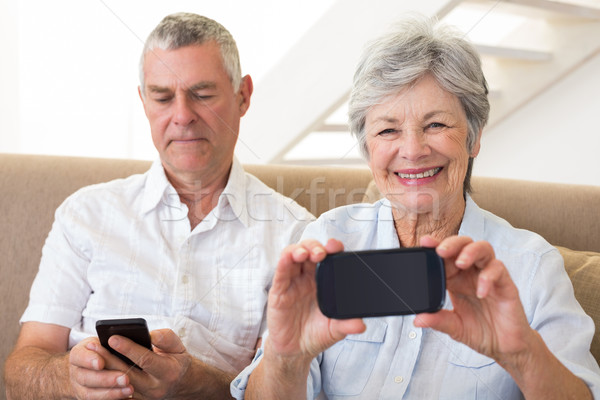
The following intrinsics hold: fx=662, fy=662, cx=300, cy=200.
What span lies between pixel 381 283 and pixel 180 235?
2.68 feet

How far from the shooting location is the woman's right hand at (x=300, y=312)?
933 millimetres

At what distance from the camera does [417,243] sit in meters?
1.35

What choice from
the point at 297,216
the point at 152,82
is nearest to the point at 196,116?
the point at 152,82

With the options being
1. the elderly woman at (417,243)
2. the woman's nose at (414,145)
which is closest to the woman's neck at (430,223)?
the elderly woman at (417,243)

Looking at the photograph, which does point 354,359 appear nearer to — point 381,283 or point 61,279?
point 381,283

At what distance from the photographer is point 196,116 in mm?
1604

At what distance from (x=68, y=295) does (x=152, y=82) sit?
0.55 metres

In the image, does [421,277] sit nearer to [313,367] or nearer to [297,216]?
[313,367]

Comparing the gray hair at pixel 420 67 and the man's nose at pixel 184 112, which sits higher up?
the gray hair at pixel 420 67

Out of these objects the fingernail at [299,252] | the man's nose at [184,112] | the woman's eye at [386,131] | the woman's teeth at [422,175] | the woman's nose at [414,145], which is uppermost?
the man's nose at [184,112]

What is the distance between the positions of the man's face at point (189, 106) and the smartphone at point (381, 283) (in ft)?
2.54

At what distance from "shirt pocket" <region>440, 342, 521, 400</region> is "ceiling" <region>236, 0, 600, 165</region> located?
1738 mm

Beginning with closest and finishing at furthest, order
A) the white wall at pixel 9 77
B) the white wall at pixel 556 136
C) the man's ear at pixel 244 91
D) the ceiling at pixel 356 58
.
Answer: the man's ear at pixel 244 91 < the ceiling at pixel 356 58 < the white wall at pixel 9 77 < the white wall at pixel 556 136

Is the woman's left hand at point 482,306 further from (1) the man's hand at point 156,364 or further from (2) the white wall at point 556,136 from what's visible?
(2) the white wall at point 556,136
